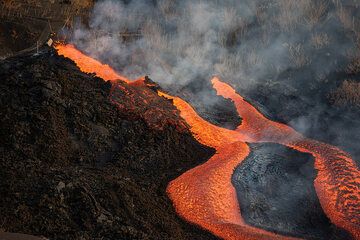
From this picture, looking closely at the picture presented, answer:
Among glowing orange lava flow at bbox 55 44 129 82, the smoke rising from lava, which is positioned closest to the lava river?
glowing orange lava flow at bbox 55 44 129 82

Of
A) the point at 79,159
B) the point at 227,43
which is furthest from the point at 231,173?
the point at 227,43

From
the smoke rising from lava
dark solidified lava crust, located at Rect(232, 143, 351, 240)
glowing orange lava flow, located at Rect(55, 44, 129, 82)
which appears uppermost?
the smoke rising from lava

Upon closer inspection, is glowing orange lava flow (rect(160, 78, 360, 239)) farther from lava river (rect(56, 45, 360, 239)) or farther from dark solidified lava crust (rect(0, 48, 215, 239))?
dark solidified lava crust (rect(0, 48, 215, 239))

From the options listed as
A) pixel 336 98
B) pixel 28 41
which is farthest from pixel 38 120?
pixel 336 98

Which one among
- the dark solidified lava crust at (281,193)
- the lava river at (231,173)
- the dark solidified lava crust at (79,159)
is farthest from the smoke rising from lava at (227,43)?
the dark solidified lava crust at (79,159)

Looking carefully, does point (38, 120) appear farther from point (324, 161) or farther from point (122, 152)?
point (324, 161)
